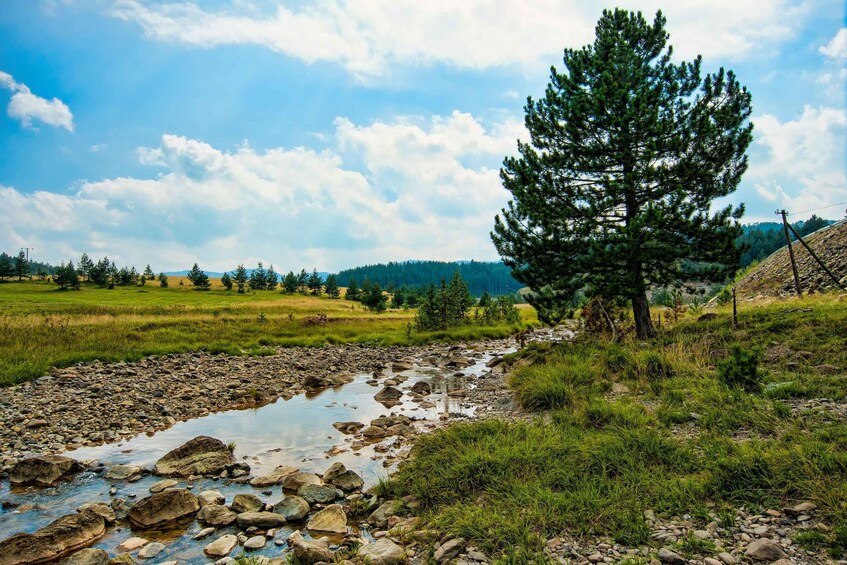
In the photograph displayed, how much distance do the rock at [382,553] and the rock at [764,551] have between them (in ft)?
13.1

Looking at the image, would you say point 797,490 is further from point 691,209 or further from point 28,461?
point 28,461

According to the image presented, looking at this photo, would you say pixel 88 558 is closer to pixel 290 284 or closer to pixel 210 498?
pixel 210 498

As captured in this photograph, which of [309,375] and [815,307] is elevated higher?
[815,307]

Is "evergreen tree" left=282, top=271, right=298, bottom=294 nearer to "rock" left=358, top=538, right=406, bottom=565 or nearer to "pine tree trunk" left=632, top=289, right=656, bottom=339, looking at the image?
"pine tree trunk" left=632, top=289, right=656, bottom=339

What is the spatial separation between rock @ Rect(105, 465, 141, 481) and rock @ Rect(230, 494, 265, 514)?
306 centimetres

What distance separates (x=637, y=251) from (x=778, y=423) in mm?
9647

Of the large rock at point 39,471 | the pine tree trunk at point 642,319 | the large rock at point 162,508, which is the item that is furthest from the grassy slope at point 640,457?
the large rock at point 39,471

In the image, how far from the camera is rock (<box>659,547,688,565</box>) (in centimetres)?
469

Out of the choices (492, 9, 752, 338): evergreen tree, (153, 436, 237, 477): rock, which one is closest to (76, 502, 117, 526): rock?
(153, 436, 237, 477): rock

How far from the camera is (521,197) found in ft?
58.9

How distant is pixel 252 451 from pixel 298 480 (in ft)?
9.64

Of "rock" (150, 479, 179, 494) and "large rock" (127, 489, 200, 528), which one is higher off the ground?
"large rock" (127, 489, 200, 528)

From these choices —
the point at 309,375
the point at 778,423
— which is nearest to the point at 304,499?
the point at 778,423

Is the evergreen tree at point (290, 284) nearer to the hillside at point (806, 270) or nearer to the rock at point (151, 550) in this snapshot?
the hillside at point (806, 270)
